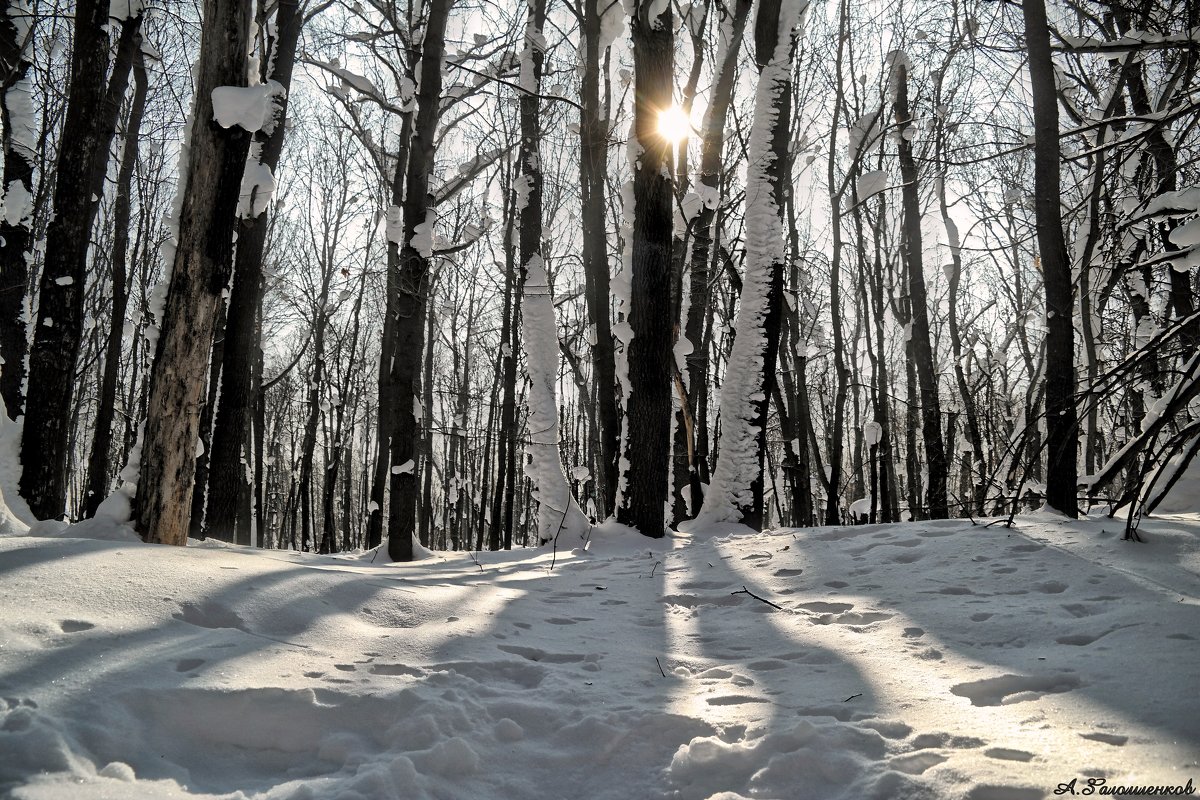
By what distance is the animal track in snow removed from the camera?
1975mm

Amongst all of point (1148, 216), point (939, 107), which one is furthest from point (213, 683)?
point (939, 107)

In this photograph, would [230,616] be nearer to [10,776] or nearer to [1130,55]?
[10,776]

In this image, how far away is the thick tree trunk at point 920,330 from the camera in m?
9.30

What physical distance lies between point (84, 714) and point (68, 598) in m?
0.81

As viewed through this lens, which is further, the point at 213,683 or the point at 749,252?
the point at 749,252

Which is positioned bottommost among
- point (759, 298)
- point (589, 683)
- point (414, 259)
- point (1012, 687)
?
point (589, 683)

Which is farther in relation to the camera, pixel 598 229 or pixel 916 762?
pixel 598 229

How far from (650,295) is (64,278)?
5.35m

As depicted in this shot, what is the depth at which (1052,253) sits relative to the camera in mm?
4133

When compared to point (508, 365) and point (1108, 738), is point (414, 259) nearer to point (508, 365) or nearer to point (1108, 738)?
point (1108, 738)

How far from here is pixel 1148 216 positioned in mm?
3418

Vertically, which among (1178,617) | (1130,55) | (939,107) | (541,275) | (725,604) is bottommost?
(725,604)

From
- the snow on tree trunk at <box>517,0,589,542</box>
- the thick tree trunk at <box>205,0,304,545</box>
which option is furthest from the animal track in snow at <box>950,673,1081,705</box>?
the thick tree trunk at <box>205,0,304,545</box>

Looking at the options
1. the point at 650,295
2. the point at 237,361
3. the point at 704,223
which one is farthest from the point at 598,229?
the point at 237,361
